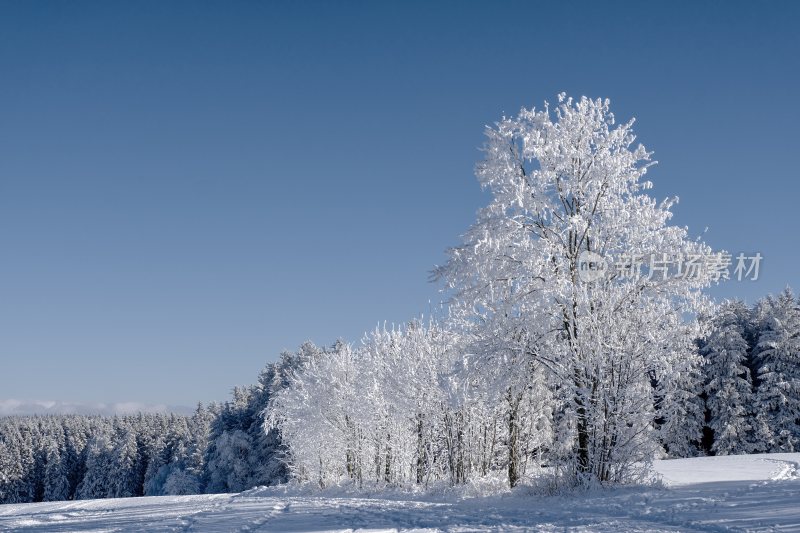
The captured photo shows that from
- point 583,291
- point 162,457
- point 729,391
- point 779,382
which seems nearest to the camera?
point 583,291

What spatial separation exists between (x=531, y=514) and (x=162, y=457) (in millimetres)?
83536

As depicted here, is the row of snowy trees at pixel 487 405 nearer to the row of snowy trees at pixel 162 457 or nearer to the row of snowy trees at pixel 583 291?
the row of snowy trees at pixel 583 291

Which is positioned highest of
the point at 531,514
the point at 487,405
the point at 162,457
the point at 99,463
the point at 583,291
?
the point at 583,291

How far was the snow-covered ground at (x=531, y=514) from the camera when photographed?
935 centimetres

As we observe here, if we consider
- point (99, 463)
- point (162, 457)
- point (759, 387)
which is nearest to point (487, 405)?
point (759, 387)

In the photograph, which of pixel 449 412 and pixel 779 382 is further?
pixel 779 382

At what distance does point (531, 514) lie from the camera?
11062 mm

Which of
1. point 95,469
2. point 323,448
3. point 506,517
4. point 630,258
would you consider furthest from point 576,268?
point 95,469

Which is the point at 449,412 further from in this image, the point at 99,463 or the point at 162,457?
the point at 99,463

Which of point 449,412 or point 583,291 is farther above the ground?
point 583,291

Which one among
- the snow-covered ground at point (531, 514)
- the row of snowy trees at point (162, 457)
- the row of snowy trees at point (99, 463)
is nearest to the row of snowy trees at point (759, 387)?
the snow-covered ground at point (531, 514)

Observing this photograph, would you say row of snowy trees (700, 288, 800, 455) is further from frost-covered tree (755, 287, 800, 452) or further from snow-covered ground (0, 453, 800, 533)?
snow-covered ground (0, 453, 800, 533)

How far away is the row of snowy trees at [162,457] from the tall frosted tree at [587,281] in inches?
1317

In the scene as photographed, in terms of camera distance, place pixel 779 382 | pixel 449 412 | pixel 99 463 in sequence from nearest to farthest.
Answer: pixel 449 412 < pixel 779 382 < pixel 99 463
